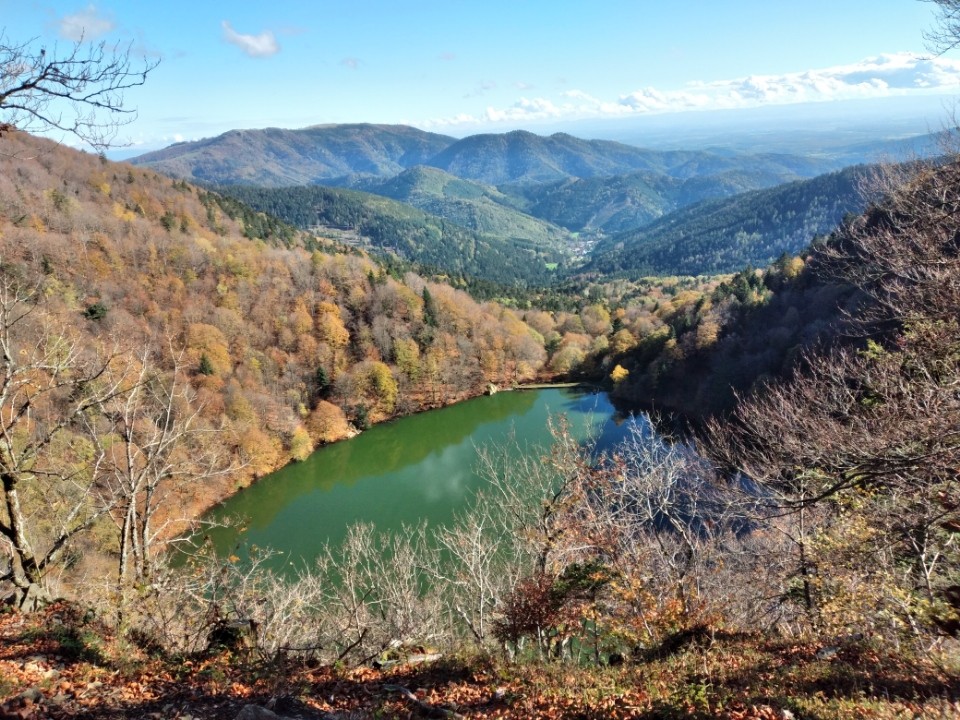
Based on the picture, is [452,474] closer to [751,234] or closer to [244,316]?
[244,316]

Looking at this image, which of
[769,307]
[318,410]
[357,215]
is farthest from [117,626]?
[357,215]

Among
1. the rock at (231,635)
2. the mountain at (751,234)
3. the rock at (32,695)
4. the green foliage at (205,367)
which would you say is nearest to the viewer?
the rock at (32,695)

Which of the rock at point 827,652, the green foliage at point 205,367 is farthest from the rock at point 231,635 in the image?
the green foliage at point 205,367

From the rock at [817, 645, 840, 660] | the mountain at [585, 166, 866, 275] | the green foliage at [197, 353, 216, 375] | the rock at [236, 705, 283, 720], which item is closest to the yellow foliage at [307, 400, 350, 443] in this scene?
the green foliage at [197, 353, 216, 375]

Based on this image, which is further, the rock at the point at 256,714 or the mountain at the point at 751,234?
the mountain at the point at 751,234

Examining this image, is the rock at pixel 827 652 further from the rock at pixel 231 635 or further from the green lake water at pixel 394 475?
the green lake water at pixel 394 475

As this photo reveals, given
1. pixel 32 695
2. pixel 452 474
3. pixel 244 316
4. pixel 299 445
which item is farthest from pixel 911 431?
pixel 244 316

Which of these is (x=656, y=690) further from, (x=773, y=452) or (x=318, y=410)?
(x=318, y=410)
